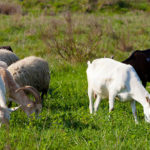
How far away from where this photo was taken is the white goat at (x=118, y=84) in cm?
502

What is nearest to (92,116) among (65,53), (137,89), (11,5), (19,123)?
(137,89)

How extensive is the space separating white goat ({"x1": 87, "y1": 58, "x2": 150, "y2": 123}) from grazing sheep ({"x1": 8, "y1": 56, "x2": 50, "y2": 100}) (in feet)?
5.40

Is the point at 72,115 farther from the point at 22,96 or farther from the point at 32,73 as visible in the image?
the point at 32,73

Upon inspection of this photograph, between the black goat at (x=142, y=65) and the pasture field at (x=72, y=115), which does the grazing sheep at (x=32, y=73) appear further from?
the black goat at (x=142, y=65)

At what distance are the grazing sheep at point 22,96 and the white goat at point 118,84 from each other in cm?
108

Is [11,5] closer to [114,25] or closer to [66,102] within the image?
[114,25]

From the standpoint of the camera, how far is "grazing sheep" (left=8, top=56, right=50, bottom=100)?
660 centimetres

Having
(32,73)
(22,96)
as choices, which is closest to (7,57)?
(32,73)

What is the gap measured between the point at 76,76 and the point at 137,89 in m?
3.93

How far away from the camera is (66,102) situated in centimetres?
655

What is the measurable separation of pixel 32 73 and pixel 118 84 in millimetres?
2414

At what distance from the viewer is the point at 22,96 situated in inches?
223

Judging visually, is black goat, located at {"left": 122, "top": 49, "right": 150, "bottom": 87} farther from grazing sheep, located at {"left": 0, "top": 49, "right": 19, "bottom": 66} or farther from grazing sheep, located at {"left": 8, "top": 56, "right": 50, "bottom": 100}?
grazing sheep, located at {"left": 0, "top": 49, "right": 19, "bottom": 66}

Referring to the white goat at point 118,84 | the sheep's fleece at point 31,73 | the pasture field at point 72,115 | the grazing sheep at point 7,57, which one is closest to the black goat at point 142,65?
the pasture field at point 72,115
